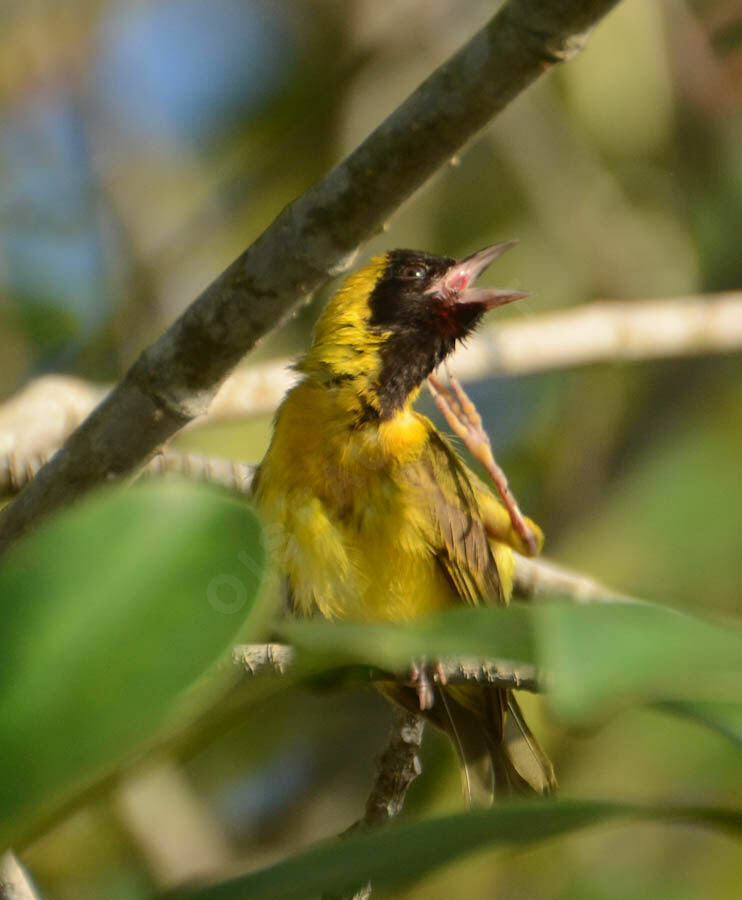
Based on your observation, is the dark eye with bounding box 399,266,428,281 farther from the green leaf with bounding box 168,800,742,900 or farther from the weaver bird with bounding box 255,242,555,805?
the green leaf with bounding box 168,800,742,900

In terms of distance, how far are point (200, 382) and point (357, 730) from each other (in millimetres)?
2665

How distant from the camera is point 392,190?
5.35 ft

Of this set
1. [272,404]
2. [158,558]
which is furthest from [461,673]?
[272,404]

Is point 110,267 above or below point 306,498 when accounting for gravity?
above

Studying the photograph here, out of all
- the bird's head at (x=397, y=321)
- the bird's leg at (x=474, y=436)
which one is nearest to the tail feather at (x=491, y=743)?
the bird's leg at (x=474, y=436)

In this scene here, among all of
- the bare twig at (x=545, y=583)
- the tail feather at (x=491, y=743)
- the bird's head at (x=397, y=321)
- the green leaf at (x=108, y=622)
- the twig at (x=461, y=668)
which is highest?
the bird's head at (x=397, y=321)

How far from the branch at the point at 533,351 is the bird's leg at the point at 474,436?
0.10 meters

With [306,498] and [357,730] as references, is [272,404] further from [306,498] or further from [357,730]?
[357,730]

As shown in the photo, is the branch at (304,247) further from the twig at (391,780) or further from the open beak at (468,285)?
the open beak at (468,285)

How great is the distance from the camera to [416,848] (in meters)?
0.97

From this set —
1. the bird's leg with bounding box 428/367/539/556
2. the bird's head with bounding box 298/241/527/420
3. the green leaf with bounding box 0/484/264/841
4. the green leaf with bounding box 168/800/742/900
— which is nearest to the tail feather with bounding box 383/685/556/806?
the bird's leg with bounding box 428/367/539/556

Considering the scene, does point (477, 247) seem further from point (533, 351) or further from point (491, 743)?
point (491, 743)

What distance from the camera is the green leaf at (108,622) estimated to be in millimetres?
827

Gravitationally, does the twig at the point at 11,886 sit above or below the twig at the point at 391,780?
above
